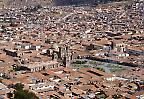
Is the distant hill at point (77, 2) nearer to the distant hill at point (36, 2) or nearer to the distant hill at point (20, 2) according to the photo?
the distant hill at point (36, 2)

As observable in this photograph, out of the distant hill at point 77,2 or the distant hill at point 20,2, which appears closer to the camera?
the distant hill at point 77,2

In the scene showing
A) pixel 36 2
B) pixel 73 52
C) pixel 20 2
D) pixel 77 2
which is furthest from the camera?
pixel 20 2

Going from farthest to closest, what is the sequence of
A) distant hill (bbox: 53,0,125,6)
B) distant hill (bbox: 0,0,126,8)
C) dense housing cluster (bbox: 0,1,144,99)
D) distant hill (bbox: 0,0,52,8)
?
distant hill (bbox: 0,0,52,8), distant hill (bbox: 0,0,126,8), distant hill (bbox: 53,0,125,6), dense housing cluster (bbox: 0,1,144,99)

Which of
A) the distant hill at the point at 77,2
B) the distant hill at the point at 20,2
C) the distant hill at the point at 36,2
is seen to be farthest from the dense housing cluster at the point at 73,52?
the distant hill at the point at 20,2

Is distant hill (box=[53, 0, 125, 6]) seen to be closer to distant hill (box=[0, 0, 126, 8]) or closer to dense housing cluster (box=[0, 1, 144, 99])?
distant hill (box=[0, 0, 126, 8])

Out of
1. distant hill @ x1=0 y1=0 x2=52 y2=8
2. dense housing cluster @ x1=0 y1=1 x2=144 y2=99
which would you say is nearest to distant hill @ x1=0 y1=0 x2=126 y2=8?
distant hill @ x1=0 y1=0 x2=52 y2=8

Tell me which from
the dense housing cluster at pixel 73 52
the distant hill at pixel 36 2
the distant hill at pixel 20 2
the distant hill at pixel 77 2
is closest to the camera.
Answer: the dense housing cluster at pixel 73 52

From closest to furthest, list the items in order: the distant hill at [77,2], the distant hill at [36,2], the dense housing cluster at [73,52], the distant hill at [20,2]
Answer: the dense housing cluster at [73,52]
the distant hill at [77,2]
the distant hill at [36,2]
the distant hill at [20,2]

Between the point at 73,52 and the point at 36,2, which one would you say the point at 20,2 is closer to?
the point at 36,2

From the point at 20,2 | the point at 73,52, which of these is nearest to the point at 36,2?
the point at 20,2

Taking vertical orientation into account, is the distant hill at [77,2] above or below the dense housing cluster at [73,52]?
above

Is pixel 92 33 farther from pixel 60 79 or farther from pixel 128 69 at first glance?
pixel 60 79
